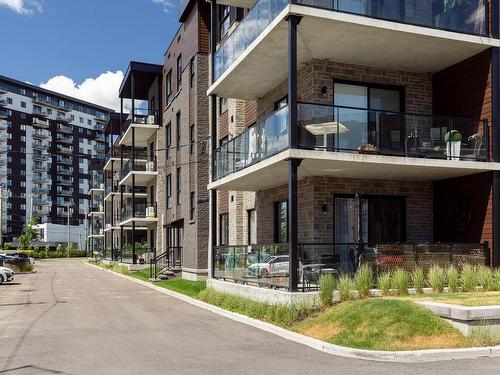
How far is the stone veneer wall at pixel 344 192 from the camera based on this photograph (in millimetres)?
17672

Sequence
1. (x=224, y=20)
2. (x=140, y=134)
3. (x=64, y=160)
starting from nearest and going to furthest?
(x=224, y=20)
(x=140, y=134)
(x=64, y=160)

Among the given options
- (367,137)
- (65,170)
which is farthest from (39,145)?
(367,137)

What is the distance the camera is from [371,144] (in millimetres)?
16469

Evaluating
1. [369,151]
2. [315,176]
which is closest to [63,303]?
[315,176]

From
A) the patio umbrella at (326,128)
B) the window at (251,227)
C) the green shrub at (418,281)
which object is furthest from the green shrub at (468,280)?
the window at (251,227)

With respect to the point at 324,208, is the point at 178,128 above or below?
above

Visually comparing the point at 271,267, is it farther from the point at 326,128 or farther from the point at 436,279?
the point at 436,279

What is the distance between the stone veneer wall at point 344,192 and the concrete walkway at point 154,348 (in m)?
4.14

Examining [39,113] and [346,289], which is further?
[39,113]

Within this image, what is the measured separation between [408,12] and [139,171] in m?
31.3

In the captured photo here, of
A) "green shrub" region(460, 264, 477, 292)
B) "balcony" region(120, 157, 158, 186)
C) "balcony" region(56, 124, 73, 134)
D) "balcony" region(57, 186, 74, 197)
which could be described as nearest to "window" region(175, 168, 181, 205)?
"balcony" region(120, 157, 158, 186)

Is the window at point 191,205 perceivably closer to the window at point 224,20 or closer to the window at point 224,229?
the window at point 224,229

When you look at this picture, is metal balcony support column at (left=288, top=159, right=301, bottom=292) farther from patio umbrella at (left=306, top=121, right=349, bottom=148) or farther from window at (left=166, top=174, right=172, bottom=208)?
window at (left=166, top=174, right=172, bottom=208)

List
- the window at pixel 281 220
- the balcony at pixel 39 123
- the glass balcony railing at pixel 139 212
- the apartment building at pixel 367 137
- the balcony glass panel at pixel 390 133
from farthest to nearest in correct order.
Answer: the balcony at pixel 39 123 → the glass balcony railing at pixel 139 212 → the window at pixel 281 220 → the balcony glass panel at pixel 390 133 → the apartment building at pixel 367 137
